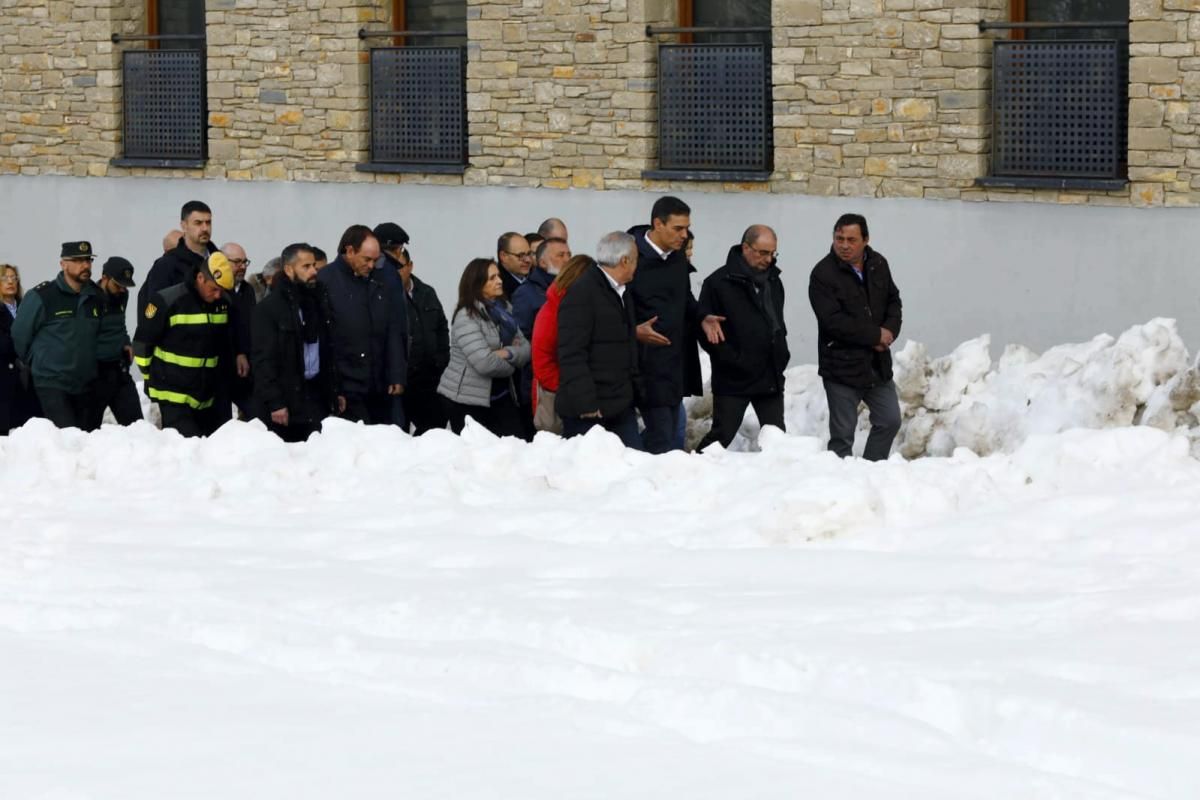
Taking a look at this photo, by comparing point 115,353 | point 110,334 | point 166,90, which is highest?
point 166,90

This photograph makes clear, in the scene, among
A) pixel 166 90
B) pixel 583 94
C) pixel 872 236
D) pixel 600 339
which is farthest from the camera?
pixel 166 90

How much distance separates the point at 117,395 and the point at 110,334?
0.39 m

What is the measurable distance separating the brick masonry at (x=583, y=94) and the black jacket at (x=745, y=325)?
3965 millimetres

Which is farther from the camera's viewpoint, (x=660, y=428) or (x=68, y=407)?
(x=68, y=407)

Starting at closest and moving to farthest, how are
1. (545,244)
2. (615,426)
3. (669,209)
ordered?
(615,426) → (669,209) → (545,244)

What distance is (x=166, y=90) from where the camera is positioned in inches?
807

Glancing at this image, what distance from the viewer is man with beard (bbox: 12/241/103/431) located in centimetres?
1317

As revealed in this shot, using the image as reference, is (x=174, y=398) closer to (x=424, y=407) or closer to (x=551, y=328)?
(x=424, y=407)

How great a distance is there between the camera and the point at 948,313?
16.5 meters

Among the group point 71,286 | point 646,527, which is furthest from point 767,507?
point 71,286

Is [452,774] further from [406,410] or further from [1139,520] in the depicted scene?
[406,410]

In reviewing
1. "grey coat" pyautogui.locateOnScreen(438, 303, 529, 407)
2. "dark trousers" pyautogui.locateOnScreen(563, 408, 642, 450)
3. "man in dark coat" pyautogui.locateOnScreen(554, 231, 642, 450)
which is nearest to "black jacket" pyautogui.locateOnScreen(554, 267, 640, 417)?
"man in dark coat" pyautogui.locateOnScreen(554, 231, 642, 450)

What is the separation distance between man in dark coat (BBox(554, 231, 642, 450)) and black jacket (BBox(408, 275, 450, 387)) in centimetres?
189

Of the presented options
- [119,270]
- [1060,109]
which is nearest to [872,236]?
[1060,109]
